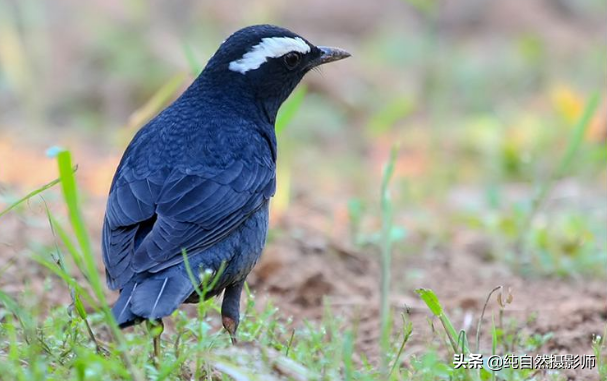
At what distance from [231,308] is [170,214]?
1.79 feet

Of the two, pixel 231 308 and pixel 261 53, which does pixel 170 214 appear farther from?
pixel 261 53

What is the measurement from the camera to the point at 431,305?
3623 mm

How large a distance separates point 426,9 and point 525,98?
4.92 meters

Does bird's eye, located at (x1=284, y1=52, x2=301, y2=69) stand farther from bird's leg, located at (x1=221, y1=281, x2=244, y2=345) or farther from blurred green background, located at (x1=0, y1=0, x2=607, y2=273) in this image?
bird's leg, located at (x1=221, y1=281, x2=244, y2=345)

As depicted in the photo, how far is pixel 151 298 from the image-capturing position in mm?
3588

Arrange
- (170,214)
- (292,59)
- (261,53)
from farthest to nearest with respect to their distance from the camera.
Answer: (292,59) < (261,53) < (170,214)

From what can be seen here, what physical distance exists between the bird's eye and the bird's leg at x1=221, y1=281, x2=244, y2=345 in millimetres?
1187

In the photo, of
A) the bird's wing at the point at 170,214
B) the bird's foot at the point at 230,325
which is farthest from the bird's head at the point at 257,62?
the bird's foot at the point at 230,325

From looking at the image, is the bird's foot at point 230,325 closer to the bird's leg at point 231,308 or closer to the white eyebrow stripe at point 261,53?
the bird's leg at point 231,308

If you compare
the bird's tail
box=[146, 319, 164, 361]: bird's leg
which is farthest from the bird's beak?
box=[146, 319, 164, 361]: bird's leg

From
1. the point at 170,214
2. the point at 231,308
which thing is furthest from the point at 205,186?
the point at 231,308

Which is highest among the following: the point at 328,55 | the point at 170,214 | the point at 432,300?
the point at 328,55

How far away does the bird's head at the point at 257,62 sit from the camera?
15.6 ft

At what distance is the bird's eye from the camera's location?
4848 mm
